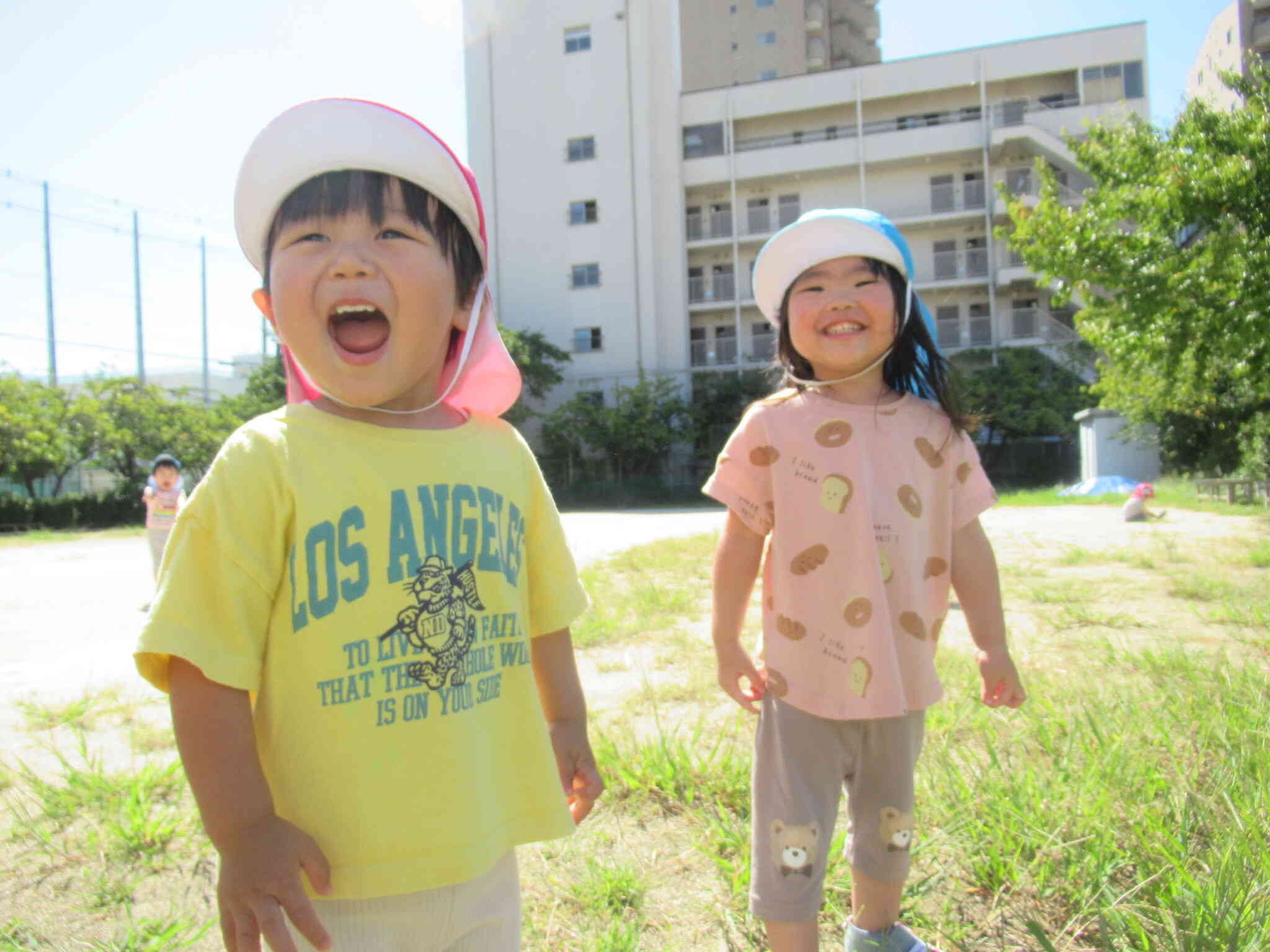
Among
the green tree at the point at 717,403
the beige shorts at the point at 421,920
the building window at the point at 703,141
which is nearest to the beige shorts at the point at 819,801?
the beige shorts at the point at 421,920

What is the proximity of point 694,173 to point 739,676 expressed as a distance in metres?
27.2

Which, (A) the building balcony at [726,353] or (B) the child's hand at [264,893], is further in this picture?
(A) the building balcony at [726,353]

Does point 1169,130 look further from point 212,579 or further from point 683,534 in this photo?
point 212,579

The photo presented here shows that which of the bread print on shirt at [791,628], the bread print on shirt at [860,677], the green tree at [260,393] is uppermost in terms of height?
the green tree at [260,393]

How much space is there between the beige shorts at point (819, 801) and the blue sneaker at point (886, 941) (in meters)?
0.10

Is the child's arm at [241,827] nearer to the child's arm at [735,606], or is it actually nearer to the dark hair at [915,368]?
the child's arm at [735,606]

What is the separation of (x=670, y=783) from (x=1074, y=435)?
23796 mm

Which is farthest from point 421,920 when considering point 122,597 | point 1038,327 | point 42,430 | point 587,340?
point 1038,327

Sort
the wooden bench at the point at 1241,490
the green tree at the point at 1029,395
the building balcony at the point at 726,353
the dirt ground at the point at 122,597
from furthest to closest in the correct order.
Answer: the building balcony at the point at 726,353, the green tree at the point at 1029,395, the wooden bench at the point at 1241,490, the dirt ground at the point at 122,597

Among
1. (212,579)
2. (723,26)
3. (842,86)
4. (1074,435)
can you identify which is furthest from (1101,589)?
(723,26)

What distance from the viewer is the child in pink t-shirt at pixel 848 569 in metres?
Result: 1.43

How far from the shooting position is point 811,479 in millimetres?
1501

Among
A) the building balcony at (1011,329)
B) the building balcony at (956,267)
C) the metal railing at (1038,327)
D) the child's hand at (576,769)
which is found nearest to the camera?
the child's hand at (576,769)

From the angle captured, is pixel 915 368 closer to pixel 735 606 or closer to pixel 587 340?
pixel 735 606
